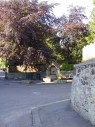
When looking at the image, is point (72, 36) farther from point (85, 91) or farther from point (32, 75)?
point (85, 91)

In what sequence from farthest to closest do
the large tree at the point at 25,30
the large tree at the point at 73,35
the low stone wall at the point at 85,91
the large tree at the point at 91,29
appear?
the large tree at the point at 73,35, the large tree at the point at 91,29, the large tree at the point at 25,30, the low stone wall at the point at 85,91

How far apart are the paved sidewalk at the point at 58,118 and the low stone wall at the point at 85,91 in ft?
0.76

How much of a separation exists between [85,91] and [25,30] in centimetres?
1672

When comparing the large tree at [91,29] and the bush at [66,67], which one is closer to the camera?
the large tree at [91,29]

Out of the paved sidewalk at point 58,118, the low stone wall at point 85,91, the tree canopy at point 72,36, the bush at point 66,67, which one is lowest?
the paved sidewalk at point 58,118

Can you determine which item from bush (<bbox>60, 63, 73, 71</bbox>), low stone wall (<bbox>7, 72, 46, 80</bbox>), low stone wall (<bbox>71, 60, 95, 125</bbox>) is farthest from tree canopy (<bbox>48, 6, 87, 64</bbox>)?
low stone wall (<bbox>71, 60, 95, 125</bbox>)

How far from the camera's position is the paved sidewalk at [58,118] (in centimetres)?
718

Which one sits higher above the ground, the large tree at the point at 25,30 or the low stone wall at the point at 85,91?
the large tree at the point at 25,30

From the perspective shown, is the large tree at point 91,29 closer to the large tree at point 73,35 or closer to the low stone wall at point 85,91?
the large tree at point 73,35

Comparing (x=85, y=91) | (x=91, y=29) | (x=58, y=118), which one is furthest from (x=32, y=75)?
(x=85, y=91)

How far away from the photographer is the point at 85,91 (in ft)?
25.8

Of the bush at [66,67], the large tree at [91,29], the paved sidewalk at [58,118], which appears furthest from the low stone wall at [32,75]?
the paved sidewalk at [58,118]

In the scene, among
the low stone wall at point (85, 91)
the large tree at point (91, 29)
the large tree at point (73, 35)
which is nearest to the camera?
the low stone wall at point (85, 91)

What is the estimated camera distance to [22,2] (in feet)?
81.1
